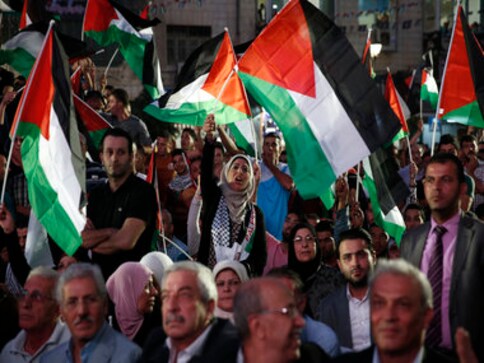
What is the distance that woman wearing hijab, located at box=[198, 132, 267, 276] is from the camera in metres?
9.38

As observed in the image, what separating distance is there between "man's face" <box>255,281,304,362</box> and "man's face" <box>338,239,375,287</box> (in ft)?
8.43

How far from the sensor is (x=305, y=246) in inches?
381

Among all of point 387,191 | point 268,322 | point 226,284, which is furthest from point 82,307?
point 387,191

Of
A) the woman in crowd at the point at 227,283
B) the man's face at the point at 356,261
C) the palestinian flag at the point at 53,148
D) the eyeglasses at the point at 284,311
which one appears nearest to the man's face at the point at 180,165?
the palestinian flag at the point at 53,148

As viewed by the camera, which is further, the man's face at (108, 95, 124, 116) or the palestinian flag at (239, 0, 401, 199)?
the man's face at (108, 95, 124, 116)

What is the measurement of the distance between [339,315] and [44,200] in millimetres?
1976

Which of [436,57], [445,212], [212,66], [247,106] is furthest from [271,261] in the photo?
[436,57]

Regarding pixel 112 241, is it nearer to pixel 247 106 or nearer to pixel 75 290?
pixel 75 290

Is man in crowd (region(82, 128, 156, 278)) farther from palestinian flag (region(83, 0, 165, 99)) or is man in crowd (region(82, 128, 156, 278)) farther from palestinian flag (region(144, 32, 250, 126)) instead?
palestinian flag (region(83, 0, 165, 99))

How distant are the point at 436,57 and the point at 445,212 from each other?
35727mm

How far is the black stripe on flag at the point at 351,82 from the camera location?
29.7 feet

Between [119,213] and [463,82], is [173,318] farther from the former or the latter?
[463,82]

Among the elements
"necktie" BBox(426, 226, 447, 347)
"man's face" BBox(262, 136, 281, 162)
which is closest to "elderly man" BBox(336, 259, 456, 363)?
"necktie" BBox(426, 226, 447, 347)

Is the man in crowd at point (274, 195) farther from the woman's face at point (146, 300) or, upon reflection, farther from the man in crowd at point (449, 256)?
the man in crowd at point (449, 256)
